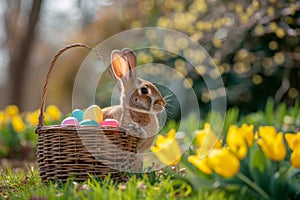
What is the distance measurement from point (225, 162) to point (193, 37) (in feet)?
13.1

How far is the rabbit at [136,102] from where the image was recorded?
2.45 meters

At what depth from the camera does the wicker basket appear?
92.4 inches

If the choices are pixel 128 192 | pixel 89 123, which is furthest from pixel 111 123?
pixel 128 192

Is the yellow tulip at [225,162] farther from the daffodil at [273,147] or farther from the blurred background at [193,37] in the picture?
the blurred background at [193,37]

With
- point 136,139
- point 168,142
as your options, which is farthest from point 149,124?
point 168,142

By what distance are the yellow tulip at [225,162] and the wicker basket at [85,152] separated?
685 mm

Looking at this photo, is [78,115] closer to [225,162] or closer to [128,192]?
[128,192]

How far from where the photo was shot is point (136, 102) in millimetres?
2453

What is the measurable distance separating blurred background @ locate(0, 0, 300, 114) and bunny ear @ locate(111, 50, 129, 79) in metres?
1.85

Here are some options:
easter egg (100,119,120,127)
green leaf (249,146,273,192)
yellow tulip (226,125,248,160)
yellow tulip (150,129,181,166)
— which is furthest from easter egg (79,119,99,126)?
green leaf (249,146,273,192)

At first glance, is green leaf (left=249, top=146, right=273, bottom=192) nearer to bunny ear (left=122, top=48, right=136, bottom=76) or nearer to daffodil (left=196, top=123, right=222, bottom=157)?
daffodil (left=196, top=123, right=222, bottom=157)

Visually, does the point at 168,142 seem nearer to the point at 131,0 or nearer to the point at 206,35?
the point at 206,35

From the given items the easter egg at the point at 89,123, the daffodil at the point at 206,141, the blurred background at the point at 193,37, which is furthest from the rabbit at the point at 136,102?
the blurred background at the point at 193,37

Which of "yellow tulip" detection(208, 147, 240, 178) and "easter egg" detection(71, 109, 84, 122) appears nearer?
"yellow tulip" detection(208, 147, 240, 178)
